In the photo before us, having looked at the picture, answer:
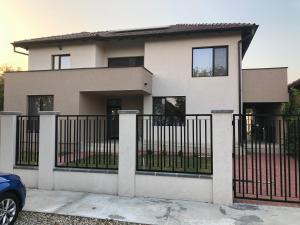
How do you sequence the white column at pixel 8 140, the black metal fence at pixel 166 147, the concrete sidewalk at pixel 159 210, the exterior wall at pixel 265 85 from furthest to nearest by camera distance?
the exterior wall at pixel 265 85 < the white column at pixel 8 140 < the black metal fence at pixel 166 147 < the concrete sidewalk at pixel 159 210

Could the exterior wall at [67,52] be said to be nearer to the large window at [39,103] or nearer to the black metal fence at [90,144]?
the large window at [39,103]

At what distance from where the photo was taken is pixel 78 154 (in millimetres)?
7402

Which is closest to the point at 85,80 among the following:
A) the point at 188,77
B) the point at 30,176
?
the point at 188,77

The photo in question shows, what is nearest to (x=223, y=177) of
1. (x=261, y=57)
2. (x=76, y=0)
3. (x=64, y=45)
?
(x=76, y=0)

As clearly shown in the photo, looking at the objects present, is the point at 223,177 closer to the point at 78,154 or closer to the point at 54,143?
the point at 78,154

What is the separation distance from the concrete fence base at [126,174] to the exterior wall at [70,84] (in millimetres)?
6275

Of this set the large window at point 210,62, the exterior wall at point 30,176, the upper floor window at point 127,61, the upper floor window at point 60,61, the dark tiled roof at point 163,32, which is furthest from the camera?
the upper floor window at point 60,61

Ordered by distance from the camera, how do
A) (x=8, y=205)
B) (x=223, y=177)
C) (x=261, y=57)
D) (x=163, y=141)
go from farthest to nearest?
(x=261, y=57) → (x=163, y=141) → (x=223, y=177) → (x=8, y=205)

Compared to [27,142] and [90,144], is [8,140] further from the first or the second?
[90,144]

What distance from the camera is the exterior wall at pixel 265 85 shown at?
1455cm

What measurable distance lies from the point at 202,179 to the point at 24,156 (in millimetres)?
5305

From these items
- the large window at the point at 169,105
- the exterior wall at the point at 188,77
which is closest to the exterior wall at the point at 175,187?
the exterior wall at the point at 188,77

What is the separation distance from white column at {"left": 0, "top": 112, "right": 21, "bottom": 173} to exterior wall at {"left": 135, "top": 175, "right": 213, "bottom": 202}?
3880 millimetres

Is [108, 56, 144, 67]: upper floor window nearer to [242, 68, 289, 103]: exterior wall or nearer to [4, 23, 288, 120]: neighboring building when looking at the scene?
[4, 23, 288, 120]: neighboring building
